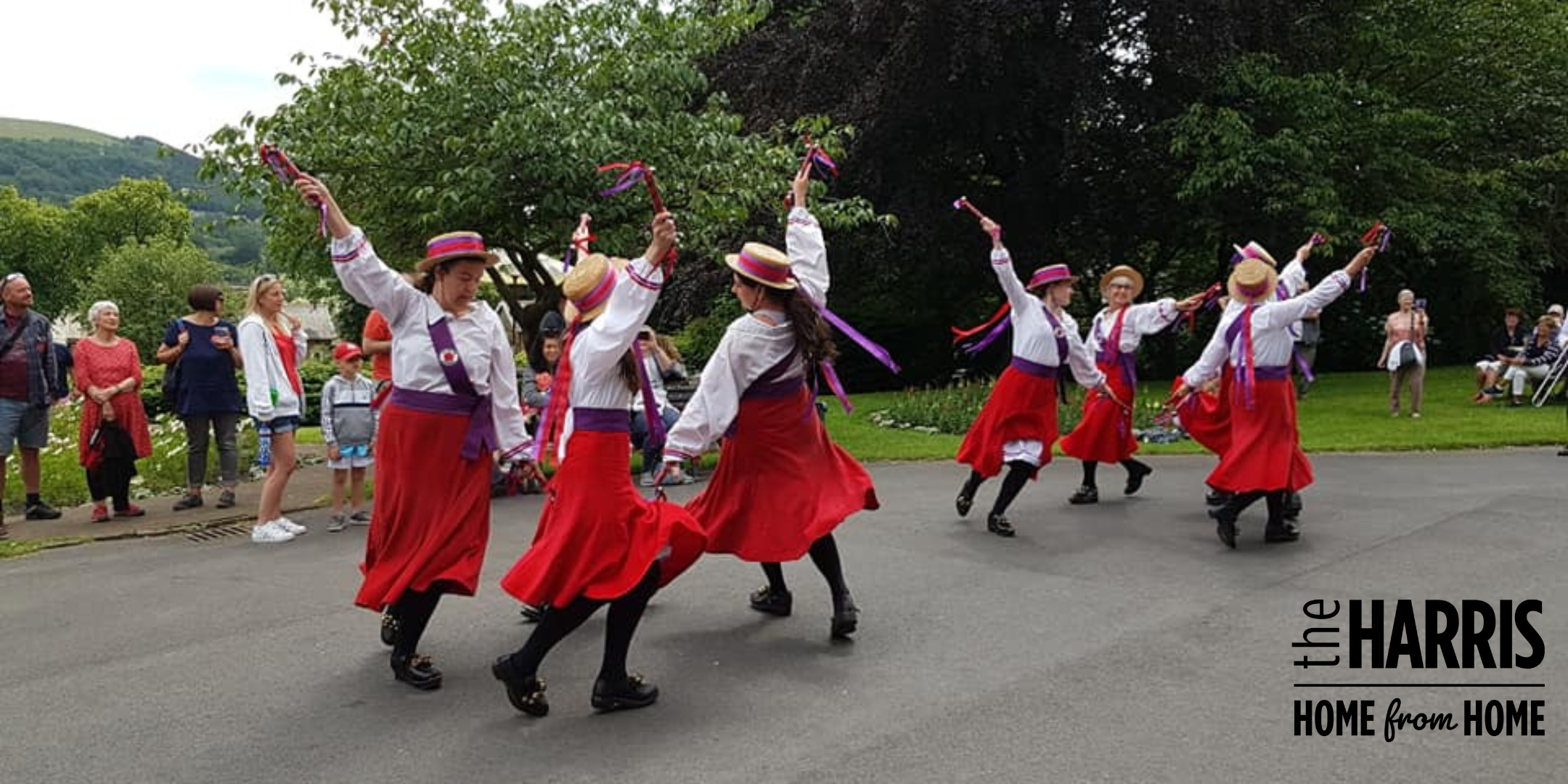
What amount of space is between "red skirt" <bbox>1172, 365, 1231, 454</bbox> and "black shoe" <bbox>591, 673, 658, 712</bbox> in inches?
203

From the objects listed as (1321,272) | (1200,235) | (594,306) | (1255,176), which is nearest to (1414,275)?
(1321,272)

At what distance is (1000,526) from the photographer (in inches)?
315

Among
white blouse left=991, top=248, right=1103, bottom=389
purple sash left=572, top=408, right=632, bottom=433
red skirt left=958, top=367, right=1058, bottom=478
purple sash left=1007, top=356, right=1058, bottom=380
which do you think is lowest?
red skirt left=958, top=367, right=1058, bottom=478

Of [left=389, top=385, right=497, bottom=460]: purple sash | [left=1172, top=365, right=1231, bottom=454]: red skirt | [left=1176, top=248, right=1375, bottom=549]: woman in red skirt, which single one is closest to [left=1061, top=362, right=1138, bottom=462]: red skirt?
[left=1172, top=365, right=1231, bottom=454]: red skirt

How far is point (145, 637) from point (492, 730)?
102 inches

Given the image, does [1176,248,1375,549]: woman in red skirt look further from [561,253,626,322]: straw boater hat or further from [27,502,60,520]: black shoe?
[27,502,60,520]: black shoe

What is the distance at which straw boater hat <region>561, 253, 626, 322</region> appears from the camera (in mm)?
4891

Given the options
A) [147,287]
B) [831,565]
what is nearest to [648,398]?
[831,565]

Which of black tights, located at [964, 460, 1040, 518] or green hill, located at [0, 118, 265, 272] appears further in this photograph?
green hill, located at [0, 118, 265, 272]

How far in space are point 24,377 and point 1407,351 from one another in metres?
15.6

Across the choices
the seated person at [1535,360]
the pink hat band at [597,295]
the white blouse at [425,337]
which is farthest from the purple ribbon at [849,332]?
the seated person at [1535,360]

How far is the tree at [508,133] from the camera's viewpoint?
10289 millimetres

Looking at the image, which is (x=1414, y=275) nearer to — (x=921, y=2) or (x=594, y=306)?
(x=921, y=2)

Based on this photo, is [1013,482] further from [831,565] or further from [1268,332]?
[831,565]
